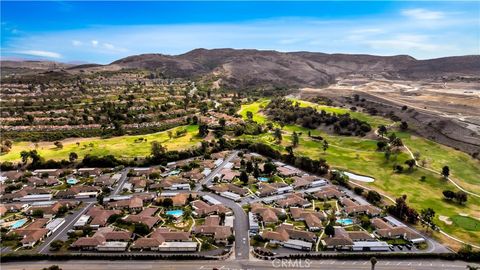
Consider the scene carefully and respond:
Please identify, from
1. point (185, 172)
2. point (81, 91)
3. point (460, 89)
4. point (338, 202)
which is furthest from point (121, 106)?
point (460, 89)

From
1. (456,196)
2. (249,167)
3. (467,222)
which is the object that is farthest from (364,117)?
(467,222)

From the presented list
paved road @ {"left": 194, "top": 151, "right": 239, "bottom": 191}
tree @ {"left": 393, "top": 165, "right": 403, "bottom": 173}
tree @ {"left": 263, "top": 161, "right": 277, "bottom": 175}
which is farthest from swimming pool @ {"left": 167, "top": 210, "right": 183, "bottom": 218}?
tree @ {"left": 393, "top": 165, "right": 403, "bottom": 173}

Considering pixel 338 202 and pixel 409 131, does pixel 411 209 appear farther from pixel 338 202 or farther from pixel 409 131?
pixel 409 131

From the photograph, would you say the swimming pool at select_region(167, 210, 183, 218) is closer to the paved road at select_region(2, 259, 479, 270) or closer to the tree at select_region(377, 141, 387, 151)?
the paved road at select_region(2, 259, 479, 270)

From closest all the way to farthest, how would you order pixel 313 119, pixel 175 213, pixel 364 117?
pixel 175 213
pixel 313 119
pixel 364 117

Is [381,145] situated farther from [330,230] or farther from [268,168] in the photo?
[330,230]

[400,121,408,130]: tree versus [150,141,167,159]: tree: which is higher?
[400,121,408,130]: tree

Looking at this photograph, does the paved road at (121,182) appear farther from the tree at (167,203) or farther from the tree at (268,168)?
the tree at (268,168)
